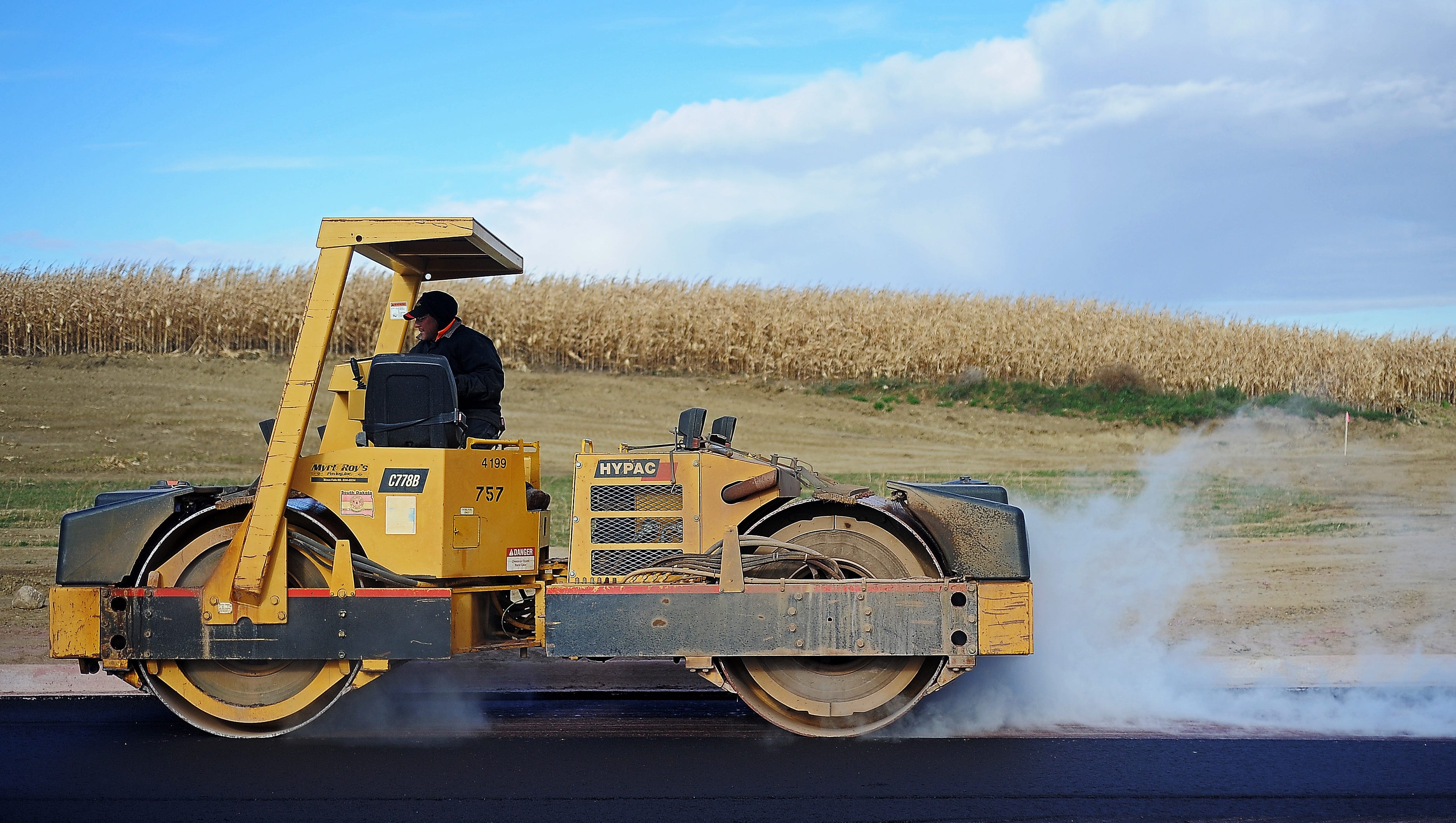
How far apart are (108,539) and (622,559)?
2.50m

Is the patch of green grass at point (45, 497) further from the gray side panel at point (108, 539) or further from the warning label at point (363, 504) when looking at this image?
the warning label at point (363, 504)

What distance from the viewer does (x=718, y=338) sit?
27.1 m

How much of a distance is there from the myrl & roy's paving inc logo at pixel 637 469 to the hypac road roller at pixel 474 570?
0.01 meters

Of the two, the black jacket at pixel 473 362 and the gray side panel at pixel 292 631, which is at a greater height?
the black jacket at pixel 473 362

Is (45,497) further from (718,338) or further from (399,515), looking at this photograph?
(718,338)

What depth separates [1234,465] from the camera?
19031mm

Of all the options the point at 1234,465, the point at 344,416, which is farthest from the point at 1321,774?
the point at 1234,465

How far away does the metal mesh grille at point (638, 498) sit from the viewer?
20.1ft

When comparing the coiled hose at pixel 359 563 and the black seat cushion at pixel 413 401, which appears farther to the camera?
the black seat cushion at pixel 413 401

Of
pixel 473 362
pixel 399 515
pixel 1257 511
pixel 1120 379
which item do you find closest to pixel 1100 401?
pixel 1120 379

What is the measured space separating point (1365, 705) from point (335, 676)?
5.41 metres

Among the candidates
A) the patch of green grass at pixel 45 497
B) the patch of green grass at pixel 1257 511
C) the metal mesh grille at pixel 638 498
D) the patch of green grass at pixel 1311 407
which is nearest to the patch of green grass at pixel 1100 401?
the patch of green grass at pixel 1311 407

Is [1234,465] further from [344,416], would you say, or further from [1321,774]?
[344,416]

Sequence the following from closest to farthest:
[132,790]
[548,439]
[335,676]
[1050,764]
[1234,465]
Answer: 1. [132,790]
2. [1050,764]
3. [335,676]
4. [1234,465]
5. [548,439]
